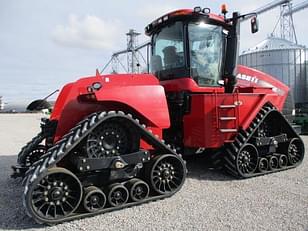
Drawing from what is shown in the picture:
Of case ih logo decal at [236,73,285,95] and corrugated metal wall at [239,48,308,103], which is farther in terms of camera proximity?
corrugated metal wall at [239,48,308,103]

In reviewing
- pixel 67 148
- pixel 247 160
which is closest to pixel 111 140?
pixel 67 148

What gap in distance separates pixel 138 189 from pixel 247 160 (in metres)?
2.33

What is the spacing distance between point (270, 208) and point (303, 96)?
1391cm

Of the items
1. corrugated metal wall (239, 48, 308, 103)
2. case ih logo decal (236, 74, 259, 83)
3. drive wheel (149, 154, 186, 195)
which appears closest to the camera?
drive wheel (149, 154, 186, 195)

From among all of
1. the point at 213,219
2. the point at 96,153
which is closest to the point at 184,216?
the point at 213,219

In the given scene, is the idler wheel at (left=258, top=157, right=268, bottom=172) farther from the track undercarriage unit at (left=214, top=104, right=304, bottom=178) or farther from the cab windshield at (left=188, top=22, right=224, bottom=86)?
the cab windshield at (left=188, top=22, right=224, bottom=86)

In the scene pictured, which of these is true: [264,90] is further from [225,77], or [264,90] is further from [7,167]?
[7,167]

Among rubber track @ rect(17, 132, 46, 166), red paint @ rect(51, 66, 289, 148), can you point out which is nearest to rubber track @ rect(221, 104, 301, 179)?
red paint @ rect(51, 66, 289, 148)

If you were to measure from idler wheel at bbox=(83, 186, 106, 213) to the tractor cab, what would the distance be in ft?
7.57

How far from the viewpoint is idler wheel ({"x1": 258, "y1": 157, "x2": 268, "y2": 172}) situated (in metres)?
5.82

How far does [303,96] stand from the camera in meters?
16.4

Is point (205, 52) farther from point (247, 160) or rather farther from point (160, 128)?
point (247, 160)

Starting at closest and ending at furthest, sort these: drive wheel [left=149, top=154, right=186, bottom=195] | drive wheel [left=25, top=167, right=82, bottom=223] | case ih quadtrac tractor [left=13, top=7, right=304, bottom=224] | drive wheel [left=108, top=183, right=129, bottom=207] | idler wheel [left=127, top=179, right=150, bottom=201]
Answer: drive wheel [left=25, top=167, right=82, bottom=223] < case ih quadtrac tractor [left=13, top=7, right=304, bottom=224] < drive wheel [left=108, top=183, right=129, bottom=207] < idler wheel [left=127, top=179, right=150, bottom=201] < drive wheel [left=149, top=154, right=186, bottom=195]

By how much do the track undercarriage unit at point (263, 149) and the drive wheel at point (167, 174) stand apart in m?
1.23
